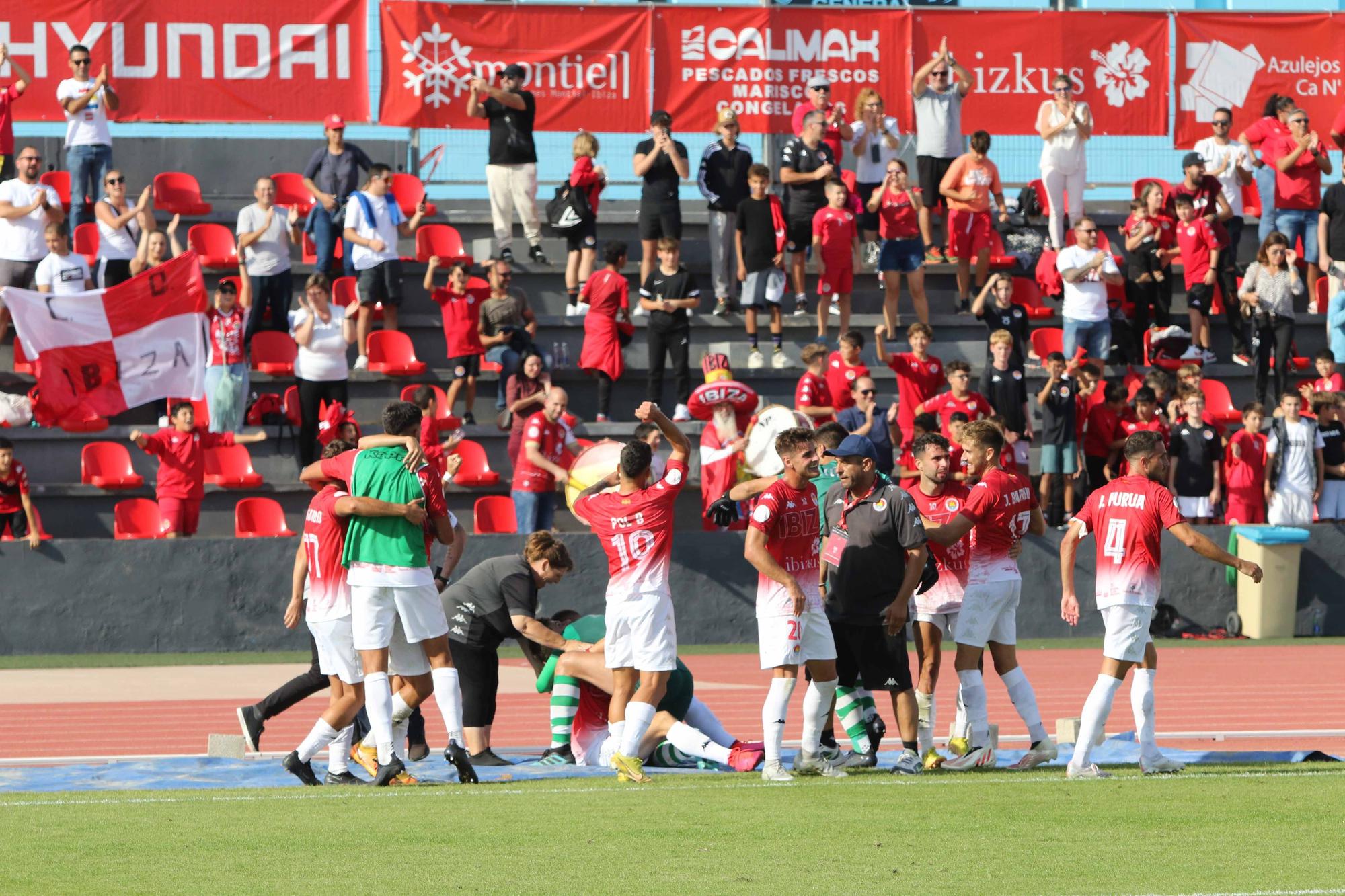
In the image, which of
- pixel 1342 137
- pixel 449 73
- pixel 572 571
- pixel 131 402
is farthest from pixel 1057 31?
pixel 131 402

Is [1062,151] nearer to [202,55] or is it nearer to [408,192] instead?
[408,192]

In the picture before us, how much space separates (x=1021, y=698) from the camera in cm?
1081

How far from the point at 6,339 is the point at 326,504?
38.0 feet

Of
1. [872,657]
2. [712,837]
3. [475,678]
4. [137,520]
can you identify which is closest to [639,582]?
[872,657]

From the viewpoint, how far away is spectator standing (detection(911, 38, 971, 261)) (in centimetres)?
2309

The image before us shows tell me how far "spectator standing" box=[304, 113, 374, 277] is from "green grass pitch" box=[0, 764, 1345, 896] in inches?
481

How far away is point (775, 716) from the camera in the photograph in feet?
33.5

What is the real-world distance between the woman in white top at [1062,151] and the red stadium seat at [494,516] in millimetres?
8150

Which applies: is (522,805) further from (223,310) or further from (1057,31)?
(1057,31)

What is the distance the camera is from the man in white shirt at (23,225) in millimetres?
20203

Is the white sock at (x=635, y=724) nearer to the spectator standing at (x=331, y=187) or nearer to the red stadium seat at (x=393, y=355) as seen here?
the red stadium seat at (x=393, y=355)

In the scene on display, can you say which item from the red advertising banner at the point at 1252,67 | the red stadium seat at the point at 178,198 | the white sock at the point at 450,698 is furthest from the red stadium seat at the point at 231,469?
the red advertising banner at the point at 1252,67

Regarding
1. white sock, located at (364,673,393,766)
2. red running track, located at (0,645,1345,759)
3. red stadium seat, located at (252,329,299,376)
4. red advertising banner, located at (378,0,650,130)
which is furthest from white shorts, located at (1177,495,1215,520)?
white sock, located at (364,673,393,766)

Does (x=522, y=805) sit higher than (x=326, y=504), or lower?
lower
